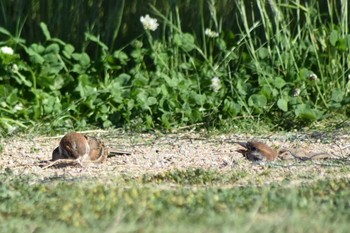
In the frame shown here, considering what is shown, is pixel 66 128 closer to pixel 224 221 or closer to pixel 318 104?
pixel 318 104

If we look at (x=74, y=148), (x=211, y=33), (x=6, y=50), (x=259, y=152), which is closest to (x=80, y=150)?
(x=74, y=148)

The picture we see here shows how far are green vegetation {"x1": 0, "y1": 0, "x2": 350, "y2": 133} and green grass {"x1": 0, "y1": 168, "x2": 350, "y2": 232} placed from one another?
326 centimetres

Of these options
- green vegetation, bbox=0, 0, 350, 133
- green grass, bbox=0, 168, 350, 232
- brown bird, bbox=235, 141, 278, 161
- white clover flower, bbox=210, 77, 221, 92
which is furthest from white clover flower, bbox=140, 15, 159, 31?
green grass, bbox=0, 168, 350, 232

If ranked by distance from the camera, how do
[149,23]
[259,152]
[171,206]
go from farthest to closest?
[149,23] → [259,152] → [171,206]

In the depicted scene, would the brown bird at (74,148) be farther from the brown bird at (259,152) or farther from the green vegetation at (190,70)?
the green vegetation at (190,70)

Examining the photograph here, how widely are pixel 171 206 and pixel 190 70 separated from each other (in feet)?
16.9

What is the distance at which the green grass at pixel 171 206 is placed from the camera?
549 cm

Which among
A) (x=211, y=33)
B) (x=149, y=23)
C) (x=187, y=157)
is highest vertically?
(x=149, y=23)

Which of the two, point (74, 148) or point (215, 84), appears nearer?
point (74, 148)

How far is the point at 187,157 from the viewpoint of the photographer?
859cm

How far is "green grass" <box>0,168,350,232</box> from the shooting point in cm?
549

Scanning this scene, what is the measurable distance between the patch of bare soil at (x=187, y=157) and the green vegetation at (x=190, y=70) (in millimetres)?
452

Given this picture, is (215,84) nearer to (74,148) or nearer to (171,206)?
(74,148)

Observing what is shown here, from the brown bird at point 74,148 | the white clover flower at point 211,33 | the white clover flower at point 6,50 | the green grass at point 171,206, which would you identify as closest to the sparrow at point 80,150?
the brown bird at point 74,148
